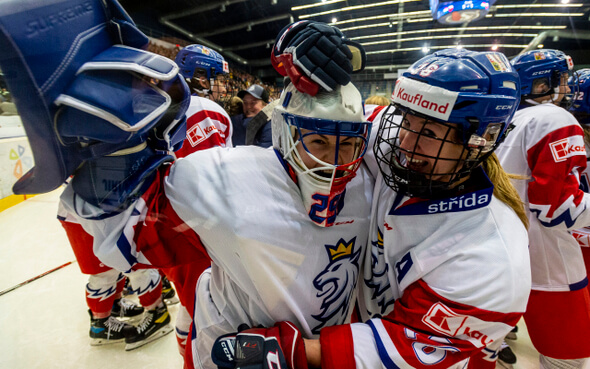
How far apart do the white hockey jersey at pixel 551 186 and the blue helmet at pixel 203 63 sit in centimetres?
187

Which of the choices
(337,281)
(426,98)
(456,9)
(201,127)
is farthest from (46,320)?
(456,9)

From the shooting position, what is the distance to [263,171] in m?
0.71

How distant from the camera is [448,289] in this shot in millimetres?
647

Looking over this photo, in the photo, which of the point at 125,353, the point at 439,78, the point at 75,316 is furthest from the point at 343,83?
the point at 75,316

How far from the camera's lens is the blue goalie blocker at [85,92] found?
0.38 m

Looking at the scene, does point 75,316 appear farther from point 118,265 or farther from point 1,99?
point 1,99

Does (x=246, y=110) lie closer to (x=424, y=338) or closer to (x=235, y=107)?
(x=235, y=107)

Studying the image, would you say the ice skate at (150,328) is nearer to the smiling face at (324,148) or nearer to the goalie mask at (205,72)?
the goalie mask at (205,72)

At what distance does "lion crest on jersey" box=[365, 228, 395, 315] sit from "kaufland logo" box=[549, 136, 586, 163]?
115cm

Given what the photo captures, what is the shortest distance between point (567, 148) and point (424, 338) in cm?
132

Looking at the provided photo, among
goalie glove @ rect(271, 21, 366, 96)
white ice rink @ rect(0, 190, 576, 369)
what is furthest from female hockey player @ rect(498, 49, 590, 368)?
goalie glove @ rect(271, 21, 366, 96)

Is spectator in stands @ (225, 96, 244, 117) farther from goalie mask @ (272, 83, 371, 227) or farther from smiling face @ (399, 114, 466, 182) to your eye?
smiling face @ (399, 114, 466, 182)

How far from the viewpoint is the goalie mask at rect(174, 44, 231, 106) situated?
188 centimetres

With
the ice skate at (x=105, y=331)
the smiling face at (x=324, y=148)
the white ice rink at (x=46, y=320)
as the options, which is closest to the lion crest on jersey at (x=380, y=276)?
the smiling face at (x=324, y=148)
